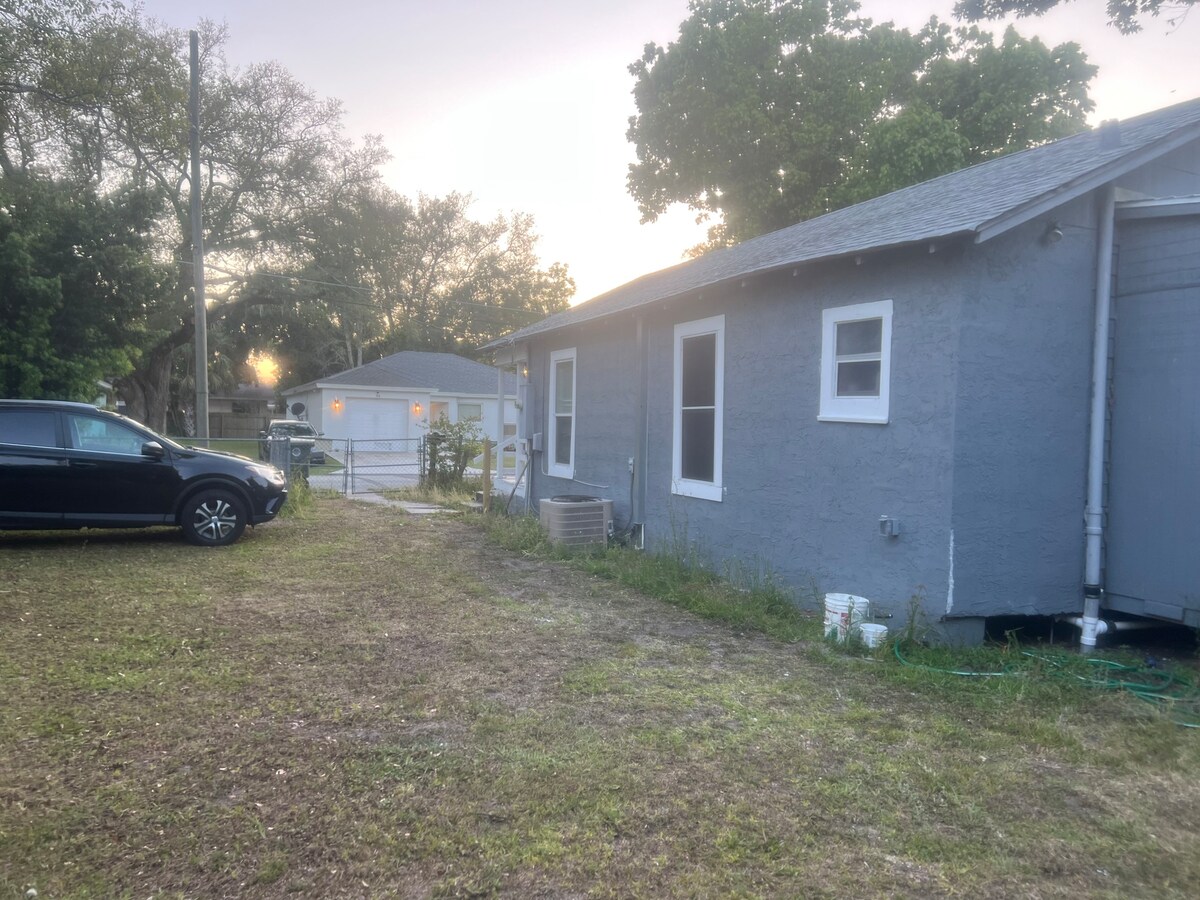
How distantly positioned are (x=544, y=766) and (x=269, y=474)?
775 centimetres

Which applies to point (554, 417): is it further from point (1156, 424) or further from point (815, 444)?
point (1156, 424)

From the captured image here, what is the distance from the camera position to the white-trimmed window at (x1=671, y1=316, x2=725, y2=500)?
8828 millimetres

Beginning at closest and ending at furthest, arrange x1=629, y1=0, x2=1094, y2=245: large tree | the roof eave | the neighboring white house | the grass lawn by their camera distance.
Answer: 1. the grass lawn
2. the roof eave
3. x1=629, y1=0, x2=1094, y2=245: large tree
4. the neighboring white house

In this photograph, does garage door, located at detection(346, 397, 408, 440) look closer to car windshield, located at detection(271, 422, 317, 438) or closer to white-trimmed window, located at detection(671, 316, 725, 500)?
car windshield, located at detection(271, 422, 317, 438)

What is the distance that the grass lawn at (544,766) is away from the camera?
3113mm

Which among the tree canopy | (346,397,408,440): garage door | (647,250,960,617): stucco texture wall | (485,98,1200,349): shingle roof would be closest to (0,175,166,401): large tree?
the tree canopy

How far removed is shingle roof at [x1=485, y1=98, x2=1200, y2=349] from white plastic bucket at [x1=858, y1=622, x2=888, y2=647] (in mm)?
2653

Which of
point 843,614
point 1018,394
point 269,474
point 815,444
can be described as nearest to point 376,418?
point 269,474

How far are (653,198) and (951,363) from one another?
73.0ft

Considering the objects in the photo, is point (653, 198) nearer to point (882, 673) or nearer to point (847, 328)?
point (847, 328)

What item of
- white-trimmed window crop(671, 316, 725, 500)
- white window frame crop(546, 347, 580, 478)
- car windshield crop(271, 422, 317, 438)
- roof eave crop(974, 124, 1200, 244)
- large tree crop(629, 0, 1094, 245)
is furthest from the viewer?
car windshield crop(271, 422, 317, 438)

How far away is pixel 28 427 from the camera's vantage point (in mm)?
9398

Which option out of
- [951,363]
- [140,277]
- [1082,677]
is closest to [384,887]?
[1082,677]

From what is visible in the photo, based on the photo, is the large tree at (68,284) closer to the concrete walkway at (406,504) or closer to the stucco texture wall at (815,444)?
the concrete walkway at (406,504)
